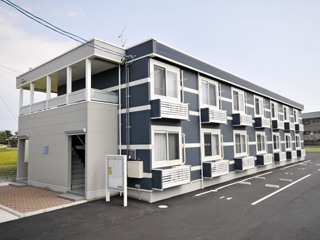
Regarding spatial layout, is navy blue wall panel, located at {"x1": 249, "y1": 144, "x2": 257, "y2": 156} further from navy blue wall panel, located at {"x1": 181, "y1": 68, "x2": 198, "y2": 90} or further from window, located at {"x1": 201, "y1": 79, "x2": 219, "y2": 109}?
navy blue wall panel, located at {"x1": 181, "y1": 68, "x2": 198, "y2": 90}

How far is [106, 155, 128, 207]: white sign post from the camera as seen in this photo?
729 centimetres

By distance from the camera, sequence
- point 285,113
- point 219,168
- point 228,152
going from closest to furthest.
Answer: point 219,168 < point 228,152 < point 285,113

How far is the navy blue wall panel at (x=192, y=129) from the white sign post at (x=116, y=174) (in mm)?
3251

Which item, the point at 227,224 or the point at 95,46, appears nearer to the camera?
the point at 227,224

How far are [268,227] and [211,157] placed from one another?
556 cm

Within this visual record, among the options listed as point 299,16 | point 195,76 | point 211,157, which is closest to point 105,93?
point 195,76

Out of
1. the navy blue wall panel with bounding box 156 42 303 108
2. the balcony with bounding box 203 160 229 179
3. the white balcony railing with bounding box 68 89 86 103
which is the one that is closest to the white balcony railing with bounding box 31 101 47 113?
the white balcony railing with bounding box 68 89 86 103

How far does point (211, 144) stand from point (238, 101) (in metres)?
4.48

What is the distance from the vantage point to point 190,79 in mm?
10164

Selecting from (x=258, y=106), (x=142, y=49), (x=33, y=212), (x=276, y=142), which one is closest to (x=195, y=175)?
(x=142, y=49)

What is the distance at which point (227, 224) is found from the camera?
5.57 metres

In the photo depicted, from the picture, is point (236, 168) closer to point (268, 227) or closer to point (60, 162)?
point (268, 227)

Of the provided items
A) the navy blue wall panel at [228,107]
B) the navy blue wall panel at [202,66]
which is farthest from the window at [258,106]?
the navy blue wall panel at [228,107]

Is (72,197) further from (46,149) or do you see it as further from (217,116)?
(217,116)
